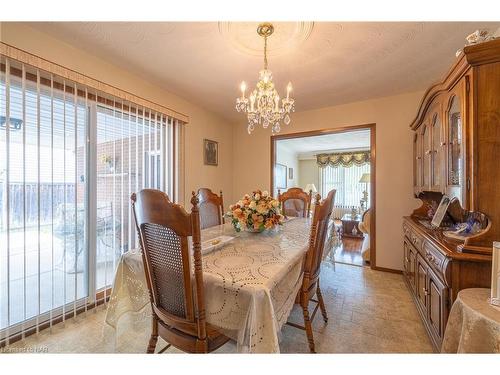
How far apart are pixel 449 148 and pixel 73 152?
2.97 meters

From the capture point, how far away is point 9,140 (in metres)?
1.51

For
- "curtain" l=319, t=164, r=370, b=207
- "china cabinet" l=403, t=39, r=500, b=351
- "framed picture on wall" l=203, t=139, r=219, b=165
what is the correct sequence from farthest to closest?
"curtain" l=319, t=164, r=370, b=207 → "framed picture on wall" l=203, t=139, r=219, b=165 → "china cabinet" l=403, t=39, r=500, b=351

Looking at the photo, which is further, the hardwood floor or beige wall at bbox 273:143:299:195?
beige wall at bbox 273:143:299:195

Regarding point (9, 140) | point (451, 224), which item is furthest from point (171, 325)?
point (451, 224)

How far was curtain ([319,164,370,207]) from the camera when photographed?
671cm

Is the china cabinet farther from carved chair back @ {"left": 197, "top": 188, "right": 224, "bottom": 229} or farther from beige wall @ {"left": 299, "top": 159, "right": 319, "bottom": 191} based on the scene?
beige wall @ {"left": 299, "top": 159, "right": 319, "bottom": 191}

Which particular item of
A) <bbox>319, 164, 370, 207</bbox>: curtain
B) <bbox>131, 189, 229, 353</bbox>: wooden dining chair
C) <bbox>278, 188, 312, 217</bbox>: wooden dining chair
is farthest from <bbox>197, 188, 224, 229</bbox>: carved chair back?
<bbox>319, 164, 370, 207</bbox>: curtain

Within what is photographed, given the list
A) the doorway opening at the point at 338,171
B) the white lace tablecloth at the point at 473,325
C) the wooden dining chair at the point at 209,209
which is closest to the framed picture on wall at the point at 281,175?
the doorway opening at the point at 338,171

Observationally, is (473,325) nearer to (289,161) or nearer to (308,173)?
(289,161)

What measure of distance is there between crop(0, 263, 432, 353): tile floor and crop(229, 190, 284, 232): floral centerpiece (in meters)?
0.83

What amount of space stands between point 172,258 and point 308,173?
23.1ft

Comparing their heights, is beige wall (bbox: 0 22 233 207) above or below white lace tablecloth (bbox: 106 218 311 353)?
above

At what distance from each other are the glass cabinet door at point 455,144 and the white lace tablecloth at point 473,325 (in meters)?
0.68
